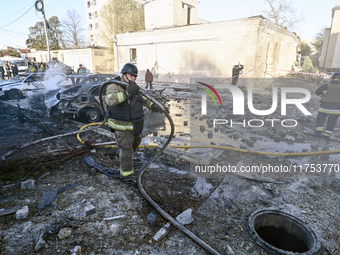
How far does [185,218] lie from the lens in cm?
273

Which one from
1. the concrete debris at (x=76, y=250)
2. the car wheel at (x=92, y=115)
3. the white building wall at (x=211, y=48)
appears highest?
the white building wall at (x=211, y=48)

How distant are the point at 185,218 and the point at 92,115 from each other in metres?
5.58

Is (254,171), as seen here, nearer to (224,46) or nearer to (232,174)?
(232,174)

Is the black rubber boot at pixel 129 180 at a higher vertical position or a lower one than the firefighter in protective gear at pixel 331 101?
lower

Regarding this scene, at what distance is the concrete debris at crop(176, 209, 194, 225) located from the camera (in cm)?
270

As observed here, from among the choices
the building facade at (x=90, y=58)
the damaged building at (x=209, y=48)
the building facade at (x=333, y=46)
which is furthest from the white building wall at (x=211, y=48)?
the building facade at (x=90, y=58)

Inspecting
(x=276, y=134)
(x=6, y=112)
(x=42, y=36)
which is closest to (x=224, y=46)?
(x=276, y=134)

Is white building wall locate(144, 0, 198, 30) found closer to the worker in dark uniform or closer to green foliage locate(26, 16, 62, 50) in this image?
the worker in dark uniform

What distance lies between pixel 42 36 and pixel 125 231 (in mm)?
48972

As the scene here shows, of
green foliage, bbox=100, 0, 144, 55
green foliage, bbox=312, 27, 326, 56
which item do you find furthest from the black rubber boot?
green foliage, bbox=312, 27, 326, 56

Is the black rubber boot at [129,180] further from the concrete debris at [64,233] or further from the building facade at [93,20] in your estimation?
the building facade at [93,20]

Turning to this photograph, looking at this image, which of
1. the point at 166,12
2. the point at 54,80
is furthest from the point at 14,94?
the point at 166,12

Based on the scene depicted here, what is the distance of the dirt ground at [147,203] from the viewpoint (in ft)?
7.94

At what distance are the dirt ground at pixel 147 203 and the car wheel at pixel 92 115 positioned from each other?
89.8 inches
